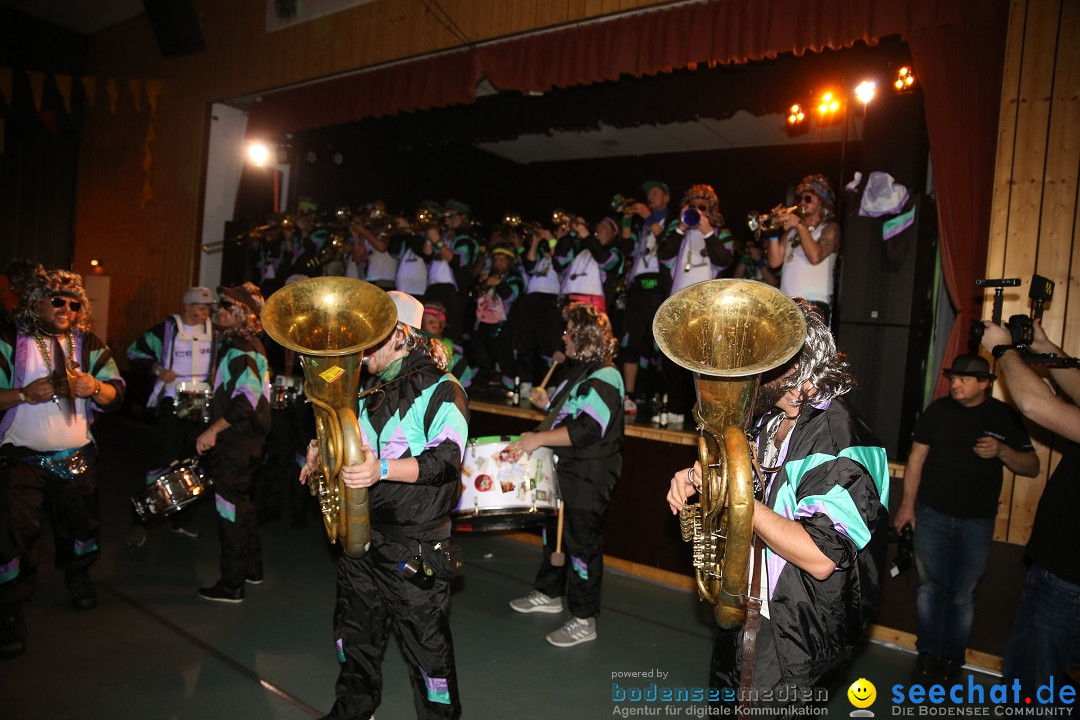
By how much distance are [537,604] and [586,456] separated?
1.19 meters

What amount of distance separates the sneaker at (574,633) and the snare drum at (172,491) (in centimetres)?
255

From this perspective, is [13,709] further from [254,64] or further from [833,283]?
[254,64]

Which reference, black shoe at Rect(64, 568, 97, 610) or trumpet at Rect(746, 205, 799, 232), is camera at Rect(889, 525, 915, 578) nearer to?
trumpet at Rect(746, 205, 799, 232)

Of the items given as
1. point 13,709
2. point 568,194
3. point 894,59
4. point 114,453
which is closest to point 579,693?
point 13,709

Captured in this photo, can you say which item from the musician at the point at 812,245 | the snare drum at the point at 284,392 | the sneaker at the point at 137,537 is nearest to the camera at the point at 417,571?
the sneaker at the point at 137,537

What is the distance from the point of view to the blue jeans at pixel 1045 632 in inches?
108

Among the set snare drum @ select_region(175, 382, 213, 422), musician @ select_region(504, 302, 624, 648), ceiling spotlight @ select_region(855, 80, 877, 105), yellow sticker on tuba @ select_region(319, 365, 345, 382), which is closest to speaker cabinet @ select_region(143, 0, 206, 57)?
snare drum @ select_region(175, 382, 213, 422)

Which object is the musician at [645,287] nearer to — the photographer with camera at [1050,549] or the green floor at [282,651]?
the green floor at [282,651]

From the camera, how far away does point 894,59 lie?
566 cm

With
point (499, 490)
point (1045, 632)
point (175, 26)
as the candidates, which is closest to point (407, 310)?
point (499, 490)

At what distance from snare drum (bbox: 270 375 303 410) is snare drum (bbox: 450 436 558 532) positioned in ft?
8.87

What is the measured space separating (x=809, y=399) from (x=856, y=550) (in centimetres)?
45

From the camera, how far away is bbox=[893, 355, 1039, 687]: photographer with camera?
157 inches

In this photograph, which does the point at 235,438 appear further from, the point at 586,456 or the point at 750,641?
the point at 750,641
